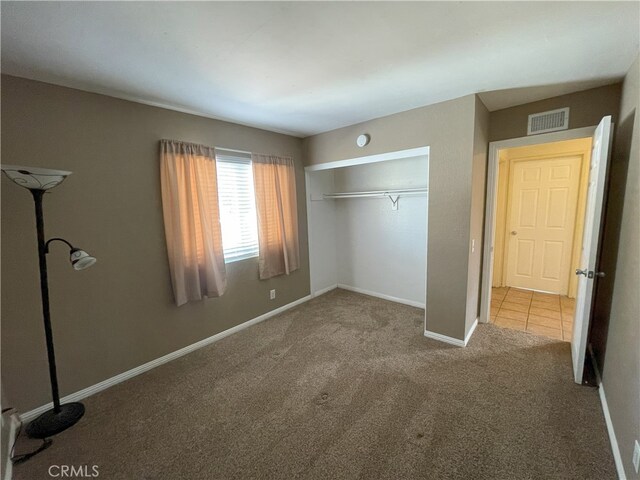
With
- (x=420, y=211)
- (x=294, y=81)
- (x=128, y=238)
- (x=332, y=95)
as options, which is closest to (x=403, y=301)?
(x=420, y=211)

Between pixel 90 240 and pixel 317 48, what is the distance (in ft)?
7.25

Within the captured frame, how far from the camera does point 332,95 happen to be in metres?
2.31

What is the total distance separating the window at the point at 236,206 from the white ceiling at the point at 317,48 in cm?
73

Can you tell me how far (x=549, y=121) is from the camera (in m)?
2.43

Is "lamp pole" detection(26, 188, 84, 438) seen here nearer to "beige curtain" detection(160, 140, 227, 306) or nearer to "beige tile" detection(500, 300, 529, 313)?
"beige curtain" detection(160, 140, 227, 306)

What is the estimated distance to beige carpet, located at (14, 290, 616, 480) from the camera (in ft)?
4.85

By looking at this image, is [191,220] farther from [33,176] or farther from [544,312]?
[544,312]

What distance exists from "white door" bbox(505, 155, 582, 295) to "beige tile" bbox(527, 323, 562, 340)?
1393 millimetres

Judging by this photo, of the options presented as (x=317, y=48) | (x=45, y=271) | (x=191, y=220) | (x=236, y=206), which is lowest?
(x=45, y=271)

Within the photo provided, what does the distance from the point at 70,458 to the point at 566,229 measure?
5.66 metres

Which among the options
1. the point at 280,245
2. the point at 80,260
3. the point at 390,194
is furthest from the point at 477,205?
the point at 80,260

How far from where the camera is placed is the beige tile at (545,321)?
9.84 feet

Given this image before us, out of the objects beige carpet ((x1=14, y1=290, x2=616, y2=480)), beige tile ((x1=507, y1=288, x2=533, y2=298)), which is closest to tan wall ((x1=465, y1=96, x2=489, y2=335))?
beige carpet ((x1=14, y1=290, x2=616, y2=480))

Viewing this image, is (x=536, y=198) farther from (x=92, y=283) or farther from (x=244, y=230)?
(x=92, y=283)
